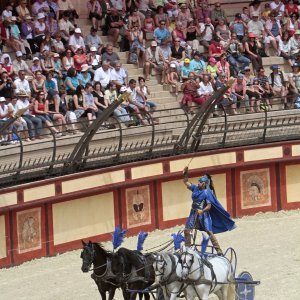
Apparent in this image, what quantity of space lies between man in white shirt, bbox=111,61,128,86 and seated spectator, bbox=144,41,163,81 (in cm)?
119

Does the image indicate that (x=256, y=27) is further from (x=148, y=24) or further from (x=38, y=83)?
(x=38, y=83)

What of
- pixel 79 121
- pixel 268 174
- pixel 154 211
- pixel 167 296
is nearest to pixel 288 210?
pixel 268 174

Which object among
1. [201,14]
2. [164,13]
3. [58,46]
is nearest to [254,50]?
[201,14]

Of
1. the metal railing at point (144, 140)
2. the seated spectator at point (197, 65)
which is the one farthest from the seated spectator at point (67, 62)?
the seated spectator at point (197, 65)

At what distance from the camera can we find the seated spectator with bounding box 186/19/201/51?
33031mm

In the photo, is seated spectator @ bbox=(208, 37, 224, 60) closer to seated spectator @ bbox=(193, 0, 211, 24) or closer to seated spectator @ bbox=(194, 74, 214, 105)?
seated spectator @ bbox=(193, 0, 211, 24)

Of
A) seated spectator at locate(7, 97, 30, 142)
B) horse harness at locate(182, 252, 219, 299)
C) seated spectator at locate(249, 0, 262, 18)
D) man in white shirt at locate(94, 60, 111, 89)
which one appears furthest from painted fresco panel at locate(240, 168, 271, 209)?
horse harness at locate(182, 252, 219, 299)

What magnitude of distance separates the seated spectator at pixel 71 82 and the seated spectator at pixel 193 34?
14.8 ft

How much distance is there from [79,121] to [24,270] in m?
3.48

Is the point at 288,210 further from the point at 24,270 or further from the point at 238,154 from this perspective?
the point at 24,270

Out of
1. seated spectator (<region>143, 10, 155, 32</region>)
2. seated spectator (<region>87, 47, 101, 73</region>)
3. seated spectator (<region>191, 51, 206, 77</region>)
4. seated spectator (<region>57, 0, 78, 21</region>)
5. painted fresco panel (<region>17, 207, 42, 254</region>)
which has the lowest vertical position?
painted fresco panel (<region>17, 207, 42, 254</region>)

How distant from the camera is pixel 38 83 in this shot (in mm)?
28594

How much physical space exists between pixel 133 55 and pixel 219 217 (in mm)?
8734

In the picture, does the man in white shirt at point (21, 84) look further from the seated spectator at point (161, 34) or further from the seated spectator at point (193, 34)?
the seated spectator at point (193, 34)
